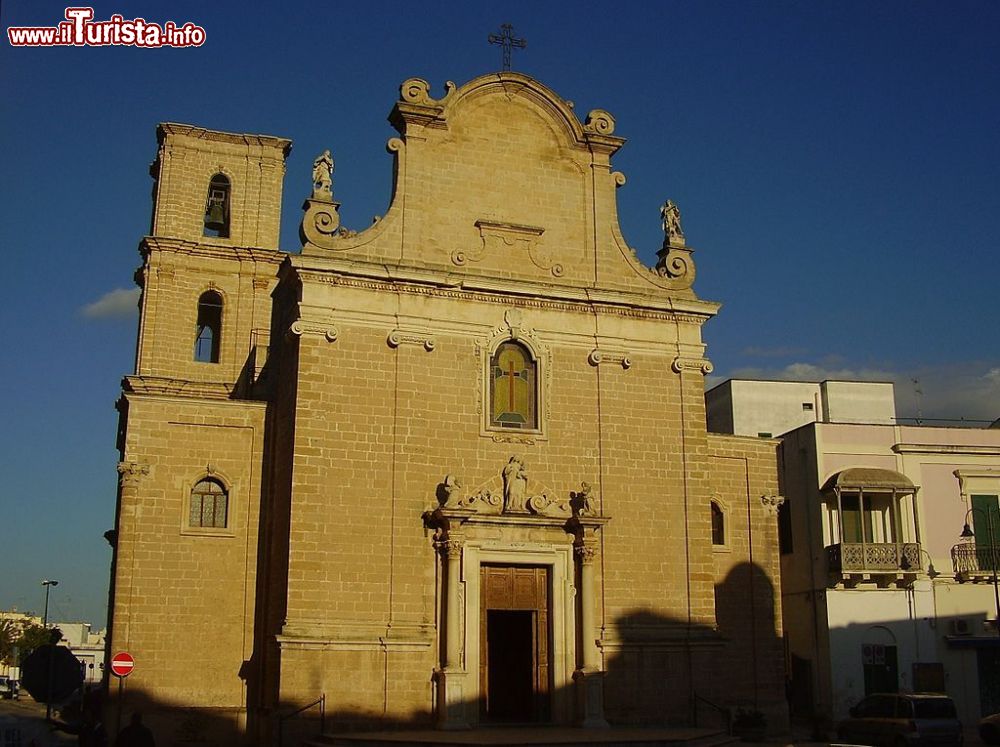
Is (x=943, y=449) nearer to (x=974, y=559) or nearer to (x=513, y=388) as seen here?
(x=974, y=559)

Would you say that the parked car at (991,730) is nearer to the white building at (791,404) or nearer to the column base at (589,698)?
the column base at (589,698)

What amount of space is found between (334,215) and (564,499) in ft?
24.6

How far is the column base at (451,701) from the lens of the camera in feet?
72.1

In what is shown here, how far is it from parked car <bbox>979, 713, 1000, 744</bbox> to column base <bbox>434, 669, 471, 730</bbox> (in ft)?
37.9

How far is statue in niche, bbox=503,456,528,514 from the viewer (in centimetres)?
2353

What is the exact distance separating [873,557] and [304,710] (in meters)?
15.8

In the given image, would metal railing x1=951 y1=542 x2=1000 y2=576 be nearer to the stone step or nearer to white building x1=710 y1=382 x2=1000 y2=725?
white building x1=710 y1=382 x2=1000 y2=725

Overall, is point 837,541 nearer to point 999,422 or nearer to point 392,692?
point 999,422

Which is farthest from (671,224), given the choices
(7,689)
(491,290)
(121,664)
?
(7,689)

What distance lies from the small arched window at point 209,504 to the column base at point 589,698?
7763 mm

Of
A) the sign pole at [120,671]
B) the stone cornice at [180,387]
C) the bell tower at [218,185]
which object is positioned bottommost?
the sign pole at [120,671]

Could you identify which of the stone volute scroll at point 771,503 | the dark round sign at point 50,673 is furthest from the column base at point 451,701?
the dark round sign at point 50,673

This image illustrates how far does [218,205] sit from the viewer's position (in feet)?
122

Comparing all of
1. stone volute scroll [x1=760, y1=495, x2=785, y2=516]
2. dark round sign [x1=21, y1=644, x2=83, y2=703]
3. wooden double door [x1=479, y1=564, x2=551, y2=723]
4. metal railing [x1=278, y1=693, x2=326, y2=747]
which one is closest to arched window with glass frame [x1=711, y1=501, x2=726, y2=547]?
stone volute scroll [x1=760, y1=495, x2=785, y2=516]
